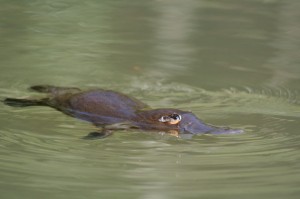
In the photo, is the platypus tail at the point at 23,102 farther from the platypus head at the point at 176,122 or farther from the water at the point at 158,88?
the platypus head at the point at 176,122

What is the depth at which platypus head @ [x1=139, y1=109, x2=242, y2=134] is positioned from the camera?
457cm

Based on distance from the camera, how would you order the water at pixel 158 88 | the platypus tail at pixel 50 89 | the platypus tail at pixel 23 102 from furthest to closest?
the platypus tail at pixel 50 89, the platypus tail at pixel 23 102, the water at pixel 158 88

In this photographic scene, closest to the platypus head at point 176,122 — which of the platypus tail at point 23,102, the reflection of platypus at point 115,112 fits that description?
the reflection of platypus at point 115,112

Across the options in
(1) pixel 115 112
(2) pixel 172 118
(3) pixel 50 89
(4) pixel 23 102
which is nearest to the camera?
(2) pixel 172 118

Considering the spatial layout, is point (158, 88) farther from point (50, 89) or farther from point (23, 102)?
point (23, 102)

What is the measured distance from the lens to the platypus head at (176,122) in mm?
4574

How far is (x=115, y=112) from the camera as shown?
15.9ft

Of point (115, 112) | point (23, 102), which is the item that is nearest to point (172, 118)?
point (115, 112)

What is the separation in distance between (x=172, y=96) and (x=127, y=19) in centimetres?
271

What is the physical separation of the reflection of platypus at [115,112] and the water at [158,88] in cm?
7

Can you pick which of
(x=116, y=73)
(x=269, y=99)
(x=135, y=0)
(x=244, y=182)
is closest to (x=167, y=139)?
(x=244, y=182)

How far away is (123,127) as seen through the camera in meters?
4.57

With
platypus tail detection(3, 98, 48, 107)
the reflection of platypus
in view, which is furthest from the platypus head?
platypus tail detection(3, 98, 48, 107)

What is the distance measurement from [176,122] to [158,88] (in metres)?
1.14
